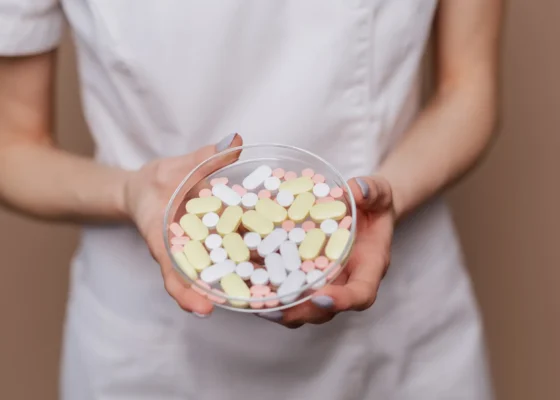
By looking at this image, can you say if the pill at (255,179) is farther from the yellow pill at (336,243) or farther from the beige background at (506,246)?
the beige background at (506,246)

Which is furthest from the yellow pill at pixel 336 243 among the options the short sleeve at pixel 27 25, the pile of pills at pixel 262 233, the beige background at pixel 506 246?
the beige background at pixel 506 246

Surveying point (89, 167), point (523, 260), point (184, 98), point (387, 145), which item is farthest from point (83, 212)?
point (523, 260)

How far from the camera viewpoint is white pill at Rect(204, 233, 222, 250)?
0.52m

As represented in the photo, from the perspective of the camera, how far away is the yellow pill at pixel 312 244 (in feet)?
1.65

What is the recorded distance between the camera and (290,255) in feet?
1.66

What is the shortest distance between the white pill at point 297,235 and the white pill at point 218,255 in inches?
2.1

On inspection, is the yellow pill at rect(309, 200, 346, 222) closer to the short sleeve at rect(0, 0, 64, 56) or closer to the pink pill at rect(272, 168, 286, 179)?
the pink pill at rect(272, 168, 286, 179)

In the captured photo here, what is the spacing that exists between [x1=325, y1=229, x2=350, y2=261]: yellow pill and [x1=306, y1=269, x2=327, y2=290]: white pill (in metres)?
0.02

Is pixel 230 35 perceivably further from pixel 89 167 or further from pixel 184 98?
pixel 89 167

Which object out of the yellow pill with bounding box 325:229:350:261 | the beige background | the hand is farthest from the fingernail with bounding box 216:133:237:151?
the beige background

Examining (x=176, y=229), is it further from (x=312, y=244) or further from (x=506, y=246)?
(x=506, y=246)

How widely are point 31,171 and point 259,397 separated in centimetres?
28

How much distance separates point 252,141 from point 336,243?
4.4 inches

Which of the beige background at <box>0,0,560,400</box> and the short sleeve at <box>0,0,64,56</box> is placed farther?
the beige background at <box>0,0,560,400</box>
